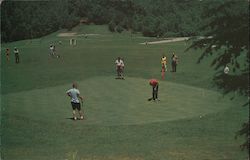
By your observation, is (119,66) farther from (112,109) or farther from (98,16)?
(112,109)

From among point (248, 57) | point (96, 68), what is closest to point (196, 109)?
point (248, 57)

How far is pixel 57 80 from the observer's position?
123 feet

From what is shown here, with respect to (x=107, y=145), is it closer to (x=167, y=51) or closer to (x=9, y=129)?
(x=9, y=129)

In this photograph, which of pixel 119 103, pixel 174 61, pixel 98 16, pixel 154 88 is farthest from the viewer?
pixel 174 61

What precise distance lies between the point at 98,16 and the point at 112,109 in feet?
21.6

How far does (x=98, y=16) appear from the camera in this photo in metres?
29.2

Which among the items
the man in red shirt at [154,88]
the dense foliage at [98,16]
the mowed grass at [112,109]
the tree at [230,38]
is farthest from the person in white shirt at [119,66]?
the tree at [230,38]

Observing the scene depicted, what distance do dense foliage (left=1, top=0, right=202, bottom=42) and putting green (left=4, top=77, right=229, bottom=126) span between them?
373 centimetres

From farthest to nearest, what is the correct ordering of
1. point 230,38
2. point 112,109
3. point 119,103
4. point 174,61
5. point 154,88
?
1. point 174,61
2. point 154,88
3. point 119,103
4. point 112,109
5. point 230,38

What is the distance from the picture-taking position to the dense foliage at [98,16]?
27994mm

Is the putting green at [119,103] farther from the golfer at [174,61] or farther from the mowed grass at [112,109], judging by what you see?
the golfer at [174,61]

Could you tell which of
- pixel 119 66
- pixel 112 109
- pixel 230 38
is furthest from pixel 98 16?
pixel 230 38

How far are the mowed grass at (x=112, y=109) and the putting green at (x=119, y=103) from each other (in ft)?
0.16

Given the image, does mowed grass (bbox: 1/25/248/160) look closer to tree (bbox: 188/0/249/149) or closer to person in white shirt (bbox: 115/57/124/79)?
person in white shirt (bbox: 115/57/124/79)
